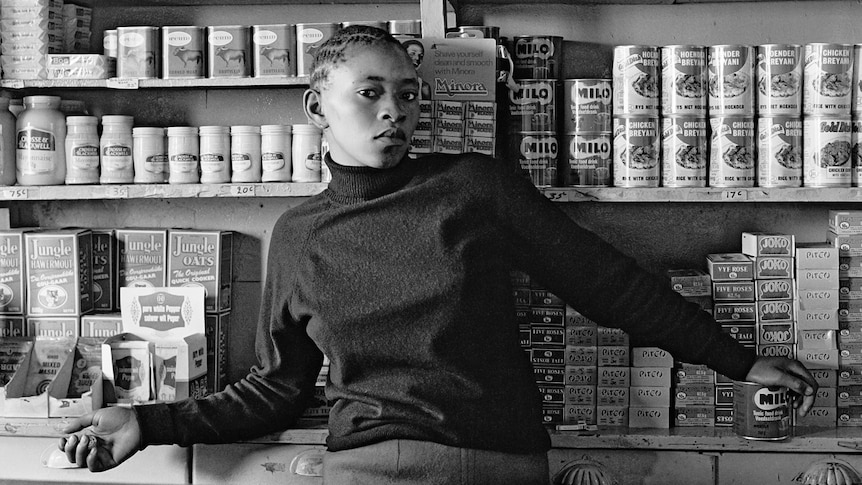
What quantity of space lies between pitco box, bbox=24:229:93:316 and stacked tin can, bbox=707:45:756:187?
1752 millimetres

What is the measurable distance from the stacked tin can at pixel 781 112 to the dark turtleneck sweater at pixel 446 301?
548 mm

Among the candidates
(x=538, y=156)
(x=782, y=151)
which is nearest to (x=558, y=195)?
(x=538, y=156)

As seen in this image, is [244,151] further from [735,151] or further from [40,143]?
[735,151]

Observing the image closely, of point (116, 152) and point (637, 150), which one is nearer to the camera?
point (637, 150)

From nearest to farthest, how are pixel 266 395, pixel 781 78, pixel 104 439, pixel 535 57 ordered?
1. pixel 104 439
2. pixel 266 395
3. pixel 781 78
4. pixel 535 57

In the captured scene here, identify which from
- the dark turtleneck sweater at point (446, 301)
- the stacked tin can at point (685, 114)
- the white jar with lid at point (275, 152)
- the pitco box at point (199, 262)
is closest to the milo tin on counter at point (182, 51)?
the white jar with lid at point (275, 152)

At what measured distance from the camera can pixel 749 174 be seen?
7.52ft

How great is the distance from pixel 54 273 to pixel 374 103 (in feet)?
3.93

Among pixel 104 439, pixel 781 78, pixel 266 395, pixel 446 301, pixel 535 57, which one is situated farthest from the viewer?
pixel 535 57

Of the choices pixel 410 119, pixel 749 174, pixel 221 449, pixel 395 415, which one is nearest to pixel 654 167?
pixel 749 174

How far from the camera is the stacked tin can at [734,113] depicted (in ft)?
7.47

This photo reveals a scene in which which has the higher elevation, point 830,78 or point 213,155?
point 830,78

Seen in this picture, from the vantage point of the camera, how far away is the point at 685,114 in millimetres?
2291

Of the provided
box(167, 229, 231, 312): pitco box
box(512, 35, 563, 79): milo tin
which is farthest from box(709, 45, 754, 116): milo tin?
box(167, 229, 231, 312): pitco box
